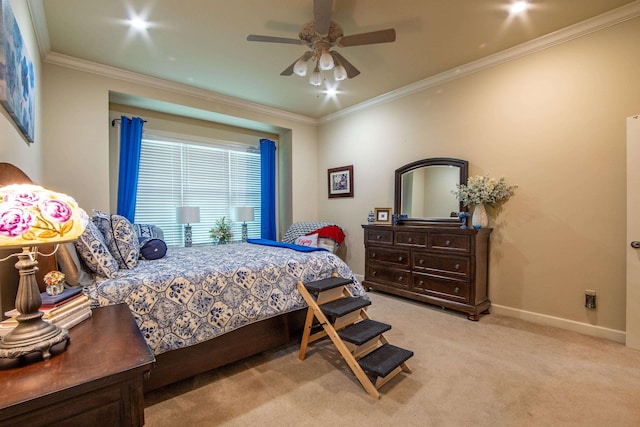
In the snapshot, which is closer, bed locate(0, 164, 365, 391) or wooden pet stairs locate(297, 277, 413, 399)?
bed locate(0, 164, 365, 391)

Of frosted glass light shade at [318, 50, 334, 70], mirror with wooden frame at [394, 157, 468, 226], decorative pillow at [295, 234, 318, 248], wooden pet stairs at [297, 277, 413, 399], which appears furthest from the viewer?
decorative pillow at [295, 234, 318, 248]

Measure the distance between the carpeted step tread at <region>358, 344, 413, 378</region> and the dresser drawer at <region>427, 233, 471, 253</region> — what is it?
5.10 ft

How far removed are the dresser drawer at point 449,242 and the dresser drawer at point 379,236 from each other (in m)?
0.54

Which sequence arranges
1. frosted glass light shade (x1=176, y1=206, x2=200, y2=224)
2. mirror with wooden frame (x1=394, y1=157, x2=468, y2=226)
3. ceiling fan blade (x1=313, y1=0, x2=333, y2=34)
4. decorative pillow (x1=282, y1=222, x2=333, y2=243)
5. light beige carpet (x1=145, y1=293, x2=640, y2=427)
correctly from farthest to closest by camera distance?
decorative pillow (x1=282, y1=222, x2=333, y2=243) → frosted glass light shade (x1=176, y1=206, x2=200, y2=224) → mirror with wooden frame (x1=394, y1=157, x2=468, y2=226) → ceiling fan blade (x1=313, y1=0, x2=333, y2=34) → light beige carpet (x1=145, y1=293, x2=640, y2=427)

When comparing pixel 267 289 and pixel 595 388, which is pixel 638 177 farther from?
pixel 267 289

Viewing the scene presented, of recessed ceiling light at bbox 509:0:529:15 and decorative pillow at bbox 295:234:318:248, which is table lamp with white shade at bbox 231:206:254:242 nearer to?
decorative pillow at bbox 295:234:318:248

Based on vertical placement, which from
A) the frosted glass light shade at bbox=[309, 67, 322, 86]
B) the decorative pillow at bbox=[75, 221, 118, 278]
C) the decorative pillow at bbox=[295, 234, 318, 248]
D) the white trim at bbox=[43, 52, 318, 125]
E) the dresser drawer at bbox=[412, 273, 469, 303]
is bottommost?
the dresser drawer at bbox=[412, 273, 469, 303]

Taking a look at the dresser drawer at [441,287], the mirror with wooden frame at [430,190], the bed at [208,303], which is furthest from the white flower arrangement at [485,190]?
the bed at [208,303]

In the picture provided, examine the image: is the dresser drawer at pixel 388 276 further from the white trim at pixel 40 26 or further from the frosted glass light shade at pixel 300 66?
the white trim at pixel 40 26

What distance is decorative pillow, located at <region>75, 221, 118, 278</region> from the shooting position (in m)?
1.84

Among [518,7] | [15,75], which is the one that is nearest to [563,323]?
[518,7]

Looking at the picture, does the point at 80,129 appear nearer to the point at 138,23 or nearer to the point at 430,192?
the point at 138,23

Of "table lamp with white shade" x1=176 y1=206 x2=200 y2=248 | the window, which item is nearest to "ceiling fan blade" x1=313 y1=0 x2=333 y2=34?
"table lamp with white shade" x1=176 y1=206 x2=200 y2=248

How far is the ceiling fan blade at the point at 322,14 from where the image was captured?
80.5 inches
